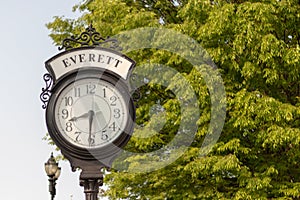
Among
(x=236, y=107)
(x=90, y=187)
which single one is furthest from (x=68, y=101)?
(x=236, y=107)

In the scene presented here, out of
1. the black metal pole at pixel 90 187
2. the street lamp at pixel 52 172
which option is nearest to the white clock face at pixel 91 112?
the black metal pole at pixel 90 187

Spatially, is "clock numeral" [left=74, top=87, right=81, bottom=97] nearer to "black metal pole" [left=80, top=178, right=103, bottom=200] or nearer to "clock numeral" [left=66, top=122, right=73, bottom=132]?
"clock numeral" [left=66, top=122, right=73, bottom=132]

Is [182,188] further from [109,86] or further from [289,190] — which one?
[109,86]

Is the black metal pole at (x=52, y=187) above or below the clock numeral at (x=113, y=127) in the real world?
above

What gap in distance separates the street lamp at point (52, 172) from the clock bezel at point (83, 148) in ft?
24.2

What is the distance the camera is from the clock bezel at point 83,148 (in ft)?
14.9

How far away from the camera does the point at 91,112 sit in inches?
183

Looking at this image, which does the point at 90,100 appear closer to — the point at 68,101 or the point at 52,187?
the point at 68,101

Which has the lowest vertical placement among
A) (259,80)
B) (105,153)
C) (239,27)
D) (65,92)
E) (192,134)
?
→ (105,153)

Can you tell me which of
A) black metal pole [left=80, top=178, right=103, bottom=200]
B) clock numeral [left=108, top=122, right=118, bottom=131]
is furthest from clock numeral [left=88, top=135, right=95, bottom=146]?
black metal pole [left=80, top=178, right=103, bottom=200]

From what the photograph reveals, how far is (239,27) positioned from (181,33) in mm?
1271

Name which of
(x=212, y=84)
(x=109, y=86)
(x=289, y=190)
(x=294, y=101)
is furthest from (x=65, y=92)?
(x=294, y=101)

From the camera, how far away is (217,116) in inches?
427

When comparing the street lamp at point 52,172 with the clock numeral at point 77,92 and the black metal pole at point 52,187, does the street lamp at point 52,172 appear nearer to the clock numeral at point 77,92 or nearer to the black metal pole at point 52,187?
the black metal pole at point 52,187
